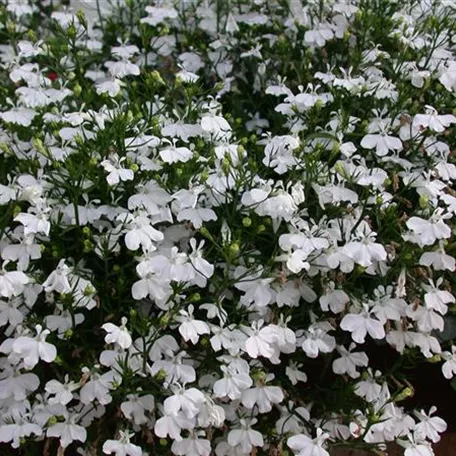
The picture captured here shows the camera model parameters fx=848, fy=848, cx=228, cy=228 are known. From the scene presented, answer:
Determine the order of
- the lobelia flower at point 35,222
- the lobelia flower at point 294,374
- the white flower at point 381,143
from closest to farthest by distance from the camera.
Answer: the lobelia flower at point 35,222, the lobelia flower at point 294,374, the white flower at point 381,143

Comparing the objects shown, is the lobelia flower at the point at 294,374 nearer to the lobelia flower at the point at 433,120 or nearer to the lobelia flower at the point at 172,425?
the lobelia flower at the point at 172,425

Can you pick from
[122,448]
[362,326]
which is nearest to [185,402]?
[122,448]

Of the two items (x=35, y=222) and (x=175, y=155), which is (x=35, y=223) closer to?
(x=35, y=222)

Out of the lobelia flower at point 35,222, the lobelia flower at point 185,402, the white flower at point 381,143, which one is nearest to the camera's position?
the lobelia flower at point 185,402

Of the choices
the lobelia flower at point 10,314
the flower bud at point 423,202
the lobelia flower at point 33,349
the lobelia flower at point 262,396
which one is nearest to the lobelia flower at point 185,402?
the lobelia flower at point 262,396

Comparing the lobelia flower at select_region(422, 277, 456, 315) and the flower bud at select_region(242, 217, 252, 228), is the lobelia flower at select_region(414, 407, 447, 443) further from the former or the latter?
the flower bud at select_region(242, 217, 252, 228)

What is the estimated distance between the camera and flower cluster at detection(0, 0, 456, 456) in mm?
1587

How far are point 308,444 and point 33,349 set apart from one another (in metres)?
0.54

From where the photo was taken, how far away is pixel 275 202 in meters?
1.62

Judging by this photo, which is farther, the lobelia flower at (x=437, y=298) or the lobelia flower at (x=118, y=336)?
the lobelia flower at (x=437, y=298)

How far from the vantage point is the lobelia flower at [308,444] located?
5.20ft

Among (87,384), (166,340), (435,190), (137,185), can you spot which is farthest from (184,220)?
(435,190)

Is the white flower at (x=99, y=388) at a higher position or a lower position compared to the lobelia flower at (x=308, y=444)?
higher

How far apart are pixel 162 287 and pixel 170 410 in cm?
23
